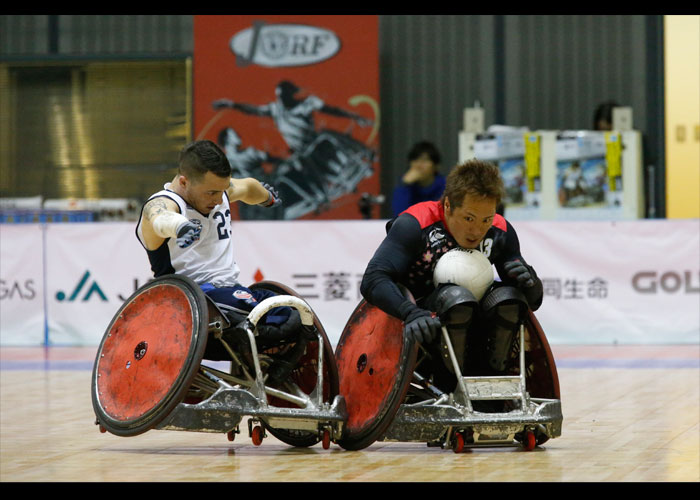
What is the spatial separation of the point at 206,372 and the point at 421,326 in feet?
3.68

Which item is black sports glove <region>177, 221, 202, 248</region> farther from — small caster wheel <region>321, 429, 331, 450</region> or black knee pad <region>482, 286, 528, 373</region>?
black knee pad <region>482, 286, 528, 373</region>

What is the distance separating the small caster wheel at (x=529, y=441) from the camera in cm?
583

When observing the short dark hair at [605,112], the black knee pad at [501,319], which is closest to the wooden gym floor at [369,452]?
the black knee pad at [501,319]

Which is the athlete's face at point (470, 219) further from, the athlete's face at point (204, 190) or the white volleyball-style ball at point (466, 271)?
the athlete's face at point (204, 190)

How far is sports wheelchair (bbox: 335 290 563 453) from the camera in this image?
5.66 meters

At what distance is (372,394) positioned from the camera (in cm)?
577

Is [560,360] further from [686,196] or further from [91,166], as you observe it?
[91,166]

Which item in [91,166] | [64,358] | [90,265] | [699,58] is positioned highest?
[699,58]

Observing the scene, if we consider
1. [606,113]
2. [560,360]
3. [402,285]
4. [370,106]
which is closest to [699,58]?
[606,113]

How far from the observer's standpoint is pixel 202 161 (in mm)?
5922

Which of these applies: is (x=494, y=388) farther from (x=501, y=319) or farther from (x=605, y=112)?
(x=605, y=112)

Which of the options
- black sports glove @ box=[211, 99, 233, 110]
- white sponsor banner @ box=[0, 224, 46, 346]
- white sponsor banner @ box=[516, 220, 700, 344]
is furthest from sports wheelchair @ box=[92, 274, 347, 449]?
black sports glove @ box=[211, 99, 233, 110]

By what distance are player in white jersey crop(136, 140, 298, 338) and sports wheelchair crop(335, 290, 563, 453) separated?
45 cm

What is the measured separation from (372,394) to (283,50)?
11881 millimetres
